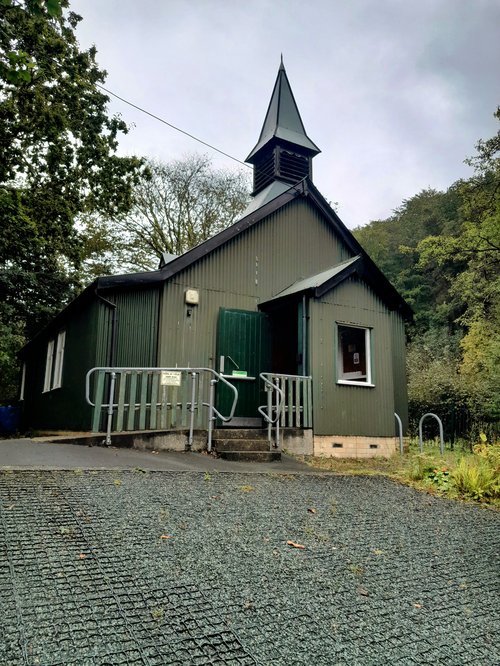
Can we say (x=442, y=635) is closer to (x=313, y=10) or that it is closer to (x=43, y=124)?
(x=313, y=10)

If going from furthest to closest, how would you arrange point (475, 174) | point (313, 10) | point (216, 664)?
point (475, 174), point (313, 10), point (216, 664)

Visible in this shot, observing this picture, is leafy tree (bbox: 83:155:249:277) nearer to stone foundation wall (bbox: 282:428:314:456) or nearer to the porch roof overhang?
the porch roof overhang

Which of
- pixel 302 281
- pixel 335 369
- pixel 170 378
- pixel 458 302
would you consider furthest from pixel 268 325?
pixel 458 302

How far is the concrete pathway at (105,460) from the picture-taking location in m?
5.78

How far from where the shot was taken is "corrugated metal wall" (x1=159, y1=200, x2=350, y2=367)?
999 cm

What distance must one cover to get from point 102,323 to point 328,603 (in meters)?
8.16

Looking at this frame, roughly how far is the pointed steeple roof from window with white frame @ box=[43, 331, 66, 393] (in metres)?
8.32

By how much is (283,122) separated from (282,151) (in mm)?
1566

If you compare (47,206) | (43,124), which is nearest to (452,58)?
(43,124)

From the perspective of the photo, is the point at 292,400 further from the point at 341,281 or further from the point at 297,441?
the point at 341,281

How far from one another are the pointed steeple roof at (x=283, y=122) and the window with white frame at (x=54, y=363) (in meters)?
8.32

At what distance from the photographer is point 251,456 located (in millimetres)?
7711

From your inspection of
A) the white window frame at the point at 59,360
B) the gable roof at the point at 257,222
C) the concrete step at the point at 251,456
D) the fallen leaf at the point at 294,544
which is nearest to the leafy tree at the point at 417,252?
the gable roof at the point at 257,222

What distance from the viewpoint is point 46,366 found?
48.6ft
